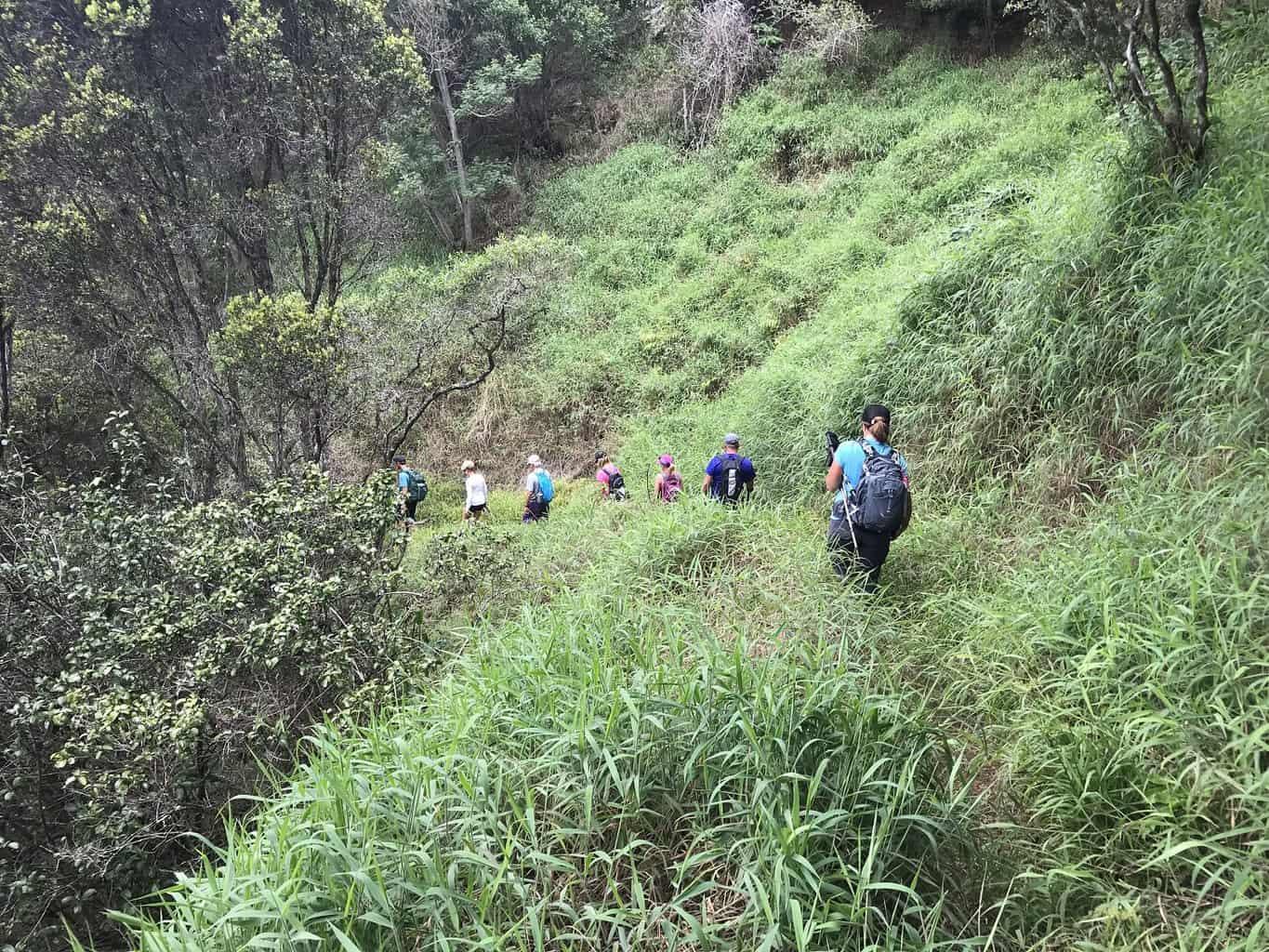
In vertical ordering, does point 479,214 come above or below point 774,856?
above

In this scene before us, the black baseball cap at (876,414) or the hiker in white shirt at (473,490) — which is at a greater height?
the black baseball cap at (876,414)

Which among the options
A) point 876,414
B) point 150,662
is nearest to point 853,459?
point 876,414

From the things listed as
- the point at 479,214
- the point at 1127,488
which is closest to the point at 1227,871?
the point at 1127,488

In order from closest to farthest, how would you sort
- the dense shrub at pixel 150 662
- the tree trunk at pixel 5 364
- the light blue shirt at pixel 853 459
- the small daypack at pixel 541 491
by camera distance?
the dense shrub at pixel 150 662 → the light blue shirt at pixel 853 459 → the tree trunk at pixel 5 364 → the small daypack at pixel 541 491

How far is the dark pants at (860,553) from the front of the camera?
13.4 ft

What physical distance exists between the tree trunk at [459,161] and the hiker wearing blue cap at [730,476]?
46.2ft

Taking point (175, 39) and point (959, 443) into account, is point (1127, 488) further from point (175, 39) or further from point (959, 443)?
point (175, 39)

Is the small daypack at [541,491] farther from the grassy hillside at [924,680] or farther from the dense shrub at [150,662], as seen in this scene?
the dense shrub at [150,662]

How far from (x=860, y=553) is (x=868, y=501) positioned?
0.39m

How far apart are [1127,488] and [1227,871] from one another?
240 cm

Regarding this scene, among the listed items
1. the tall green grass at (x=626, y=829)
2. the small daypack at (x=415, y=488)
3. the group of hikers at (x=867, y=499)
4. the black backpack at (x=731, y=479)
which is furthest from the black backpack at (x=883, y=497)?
the small daypack at (x=415, y=488)

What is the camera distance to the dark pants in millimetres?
4086

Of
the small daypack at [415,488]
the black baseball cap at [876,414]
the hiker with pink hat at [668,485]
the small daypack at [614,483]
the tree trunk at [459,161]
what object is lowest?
the small daypack at [614,483]

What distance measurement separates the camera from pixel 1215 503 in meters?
3.24
